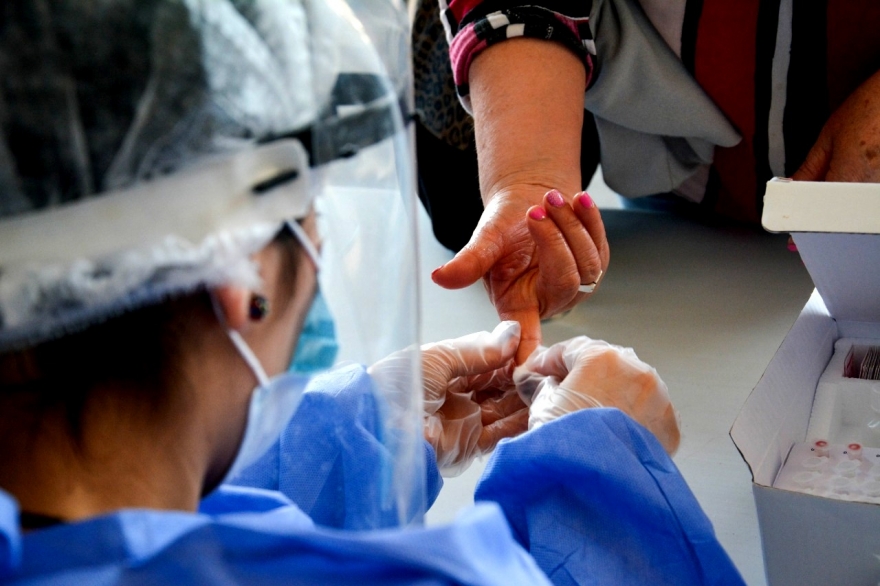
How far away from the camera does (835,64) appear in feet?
3.63

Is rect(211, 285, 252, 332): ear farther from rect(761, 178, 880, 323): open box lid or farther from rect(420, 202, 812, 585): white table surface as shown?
rect(420, 202, 812, 585): white table surface

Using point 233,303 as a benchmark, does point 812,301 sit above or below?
below

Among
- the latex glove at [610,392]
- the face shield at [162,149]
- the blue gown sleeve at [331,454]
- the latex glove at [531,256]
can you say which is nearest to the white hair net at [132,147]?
the face shield at [162,149]

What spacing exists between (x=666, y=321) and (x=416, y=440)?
817 mm

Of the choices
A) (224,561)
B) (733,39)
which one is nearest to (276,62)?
(224,561)

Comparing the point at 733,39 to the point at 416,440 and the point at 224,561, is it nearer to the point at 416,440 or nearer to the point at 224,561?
the point at 416,440

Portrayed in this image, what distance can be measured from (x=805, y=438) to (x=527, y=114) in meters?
0.45

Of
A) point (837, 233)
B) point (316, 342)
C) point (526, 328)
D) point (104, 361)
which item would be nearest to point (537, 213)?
point (526, 328)

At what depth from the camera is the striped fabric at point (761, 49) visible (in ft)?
3.46

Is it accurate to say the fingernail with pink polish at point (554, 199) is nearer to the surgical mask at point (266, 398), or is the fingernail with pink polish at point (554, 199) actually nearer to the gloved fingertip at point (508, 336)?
the gloved fingertip at point (508, 336)

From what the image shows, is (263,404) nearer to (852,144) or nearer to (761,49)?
(852,144)

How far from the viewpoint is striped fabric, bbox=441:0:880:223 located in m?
1.05

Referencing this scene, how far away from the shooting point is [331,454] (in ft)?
2.12

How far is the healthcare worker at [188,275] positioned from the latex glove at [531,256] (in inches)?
12.9
